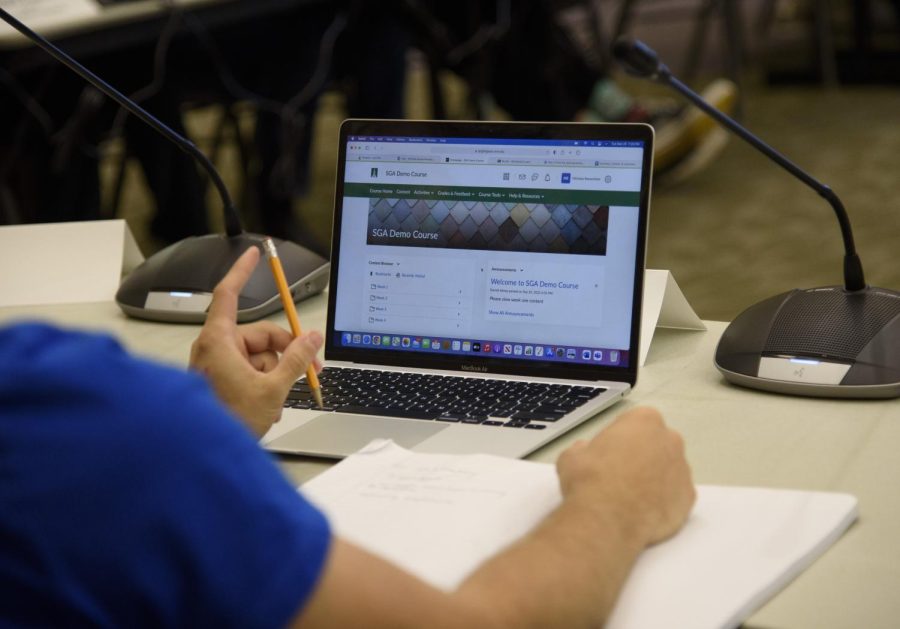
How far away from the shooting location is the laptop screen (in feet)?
3.81

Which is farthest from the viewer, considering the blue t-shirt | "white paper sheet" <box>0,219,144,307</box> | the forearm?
"white paper sheet" <box>0,219,144,307</box>

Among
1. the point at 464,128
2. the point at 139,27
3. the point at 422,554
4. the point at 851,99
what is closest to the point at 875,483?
the point at 422,554

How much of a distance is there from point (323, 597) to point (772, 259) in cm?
326

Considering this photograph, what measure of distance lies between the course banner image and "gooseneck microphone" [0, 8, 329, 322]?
260 millimetres

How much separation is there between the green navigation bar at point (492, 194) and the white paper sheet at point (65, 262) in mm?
535

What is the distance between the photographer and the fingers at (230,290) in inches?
39.1

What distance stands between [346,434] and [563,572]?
406mm

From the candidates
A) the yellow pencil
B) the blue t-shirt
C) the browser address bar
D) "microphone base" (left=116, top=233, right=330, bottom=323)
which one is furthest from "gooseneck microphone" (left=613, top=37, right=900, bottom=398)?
the blue t-shirt

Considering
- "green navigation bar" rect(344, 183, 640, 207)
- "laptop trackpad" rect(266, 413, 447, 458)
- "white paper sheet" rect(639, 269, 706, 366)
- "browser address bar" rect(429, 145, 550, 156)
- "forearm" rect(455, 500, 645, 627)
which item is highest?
"browser address bar" rect(429, 145, 550, 156)

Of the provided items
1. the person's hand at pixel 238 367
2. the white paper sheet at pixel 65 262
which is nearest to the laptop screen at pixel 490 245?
the person's hand at pixel 238 367

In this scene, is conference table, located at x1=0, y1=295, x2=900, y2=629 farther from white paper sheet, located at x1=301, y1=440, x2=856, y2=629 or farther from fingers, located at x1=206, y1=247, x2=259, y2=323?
fingers, located at x1=206, y1=247, x2=259, y2=323

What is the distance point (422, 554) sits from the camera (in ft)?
2.61

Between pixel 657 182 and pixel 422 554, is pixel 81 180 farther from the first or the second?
pixel 422 554

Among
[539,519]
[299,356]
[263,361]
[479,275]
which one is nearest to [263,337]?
[263,361]
